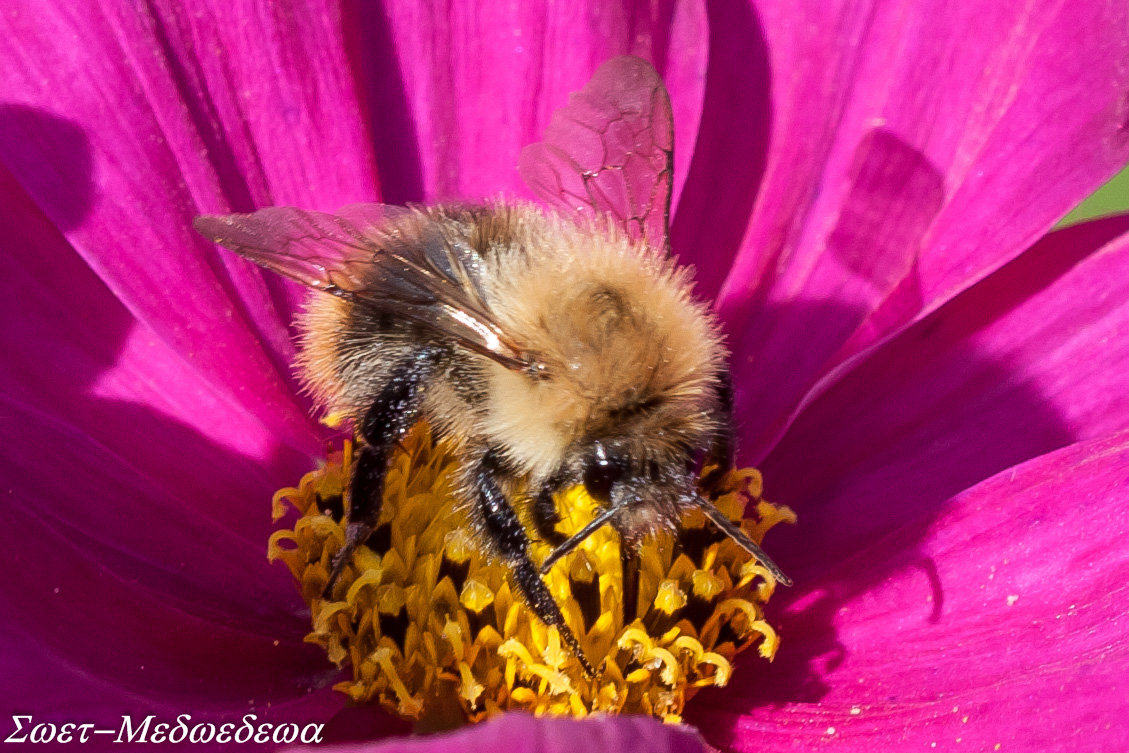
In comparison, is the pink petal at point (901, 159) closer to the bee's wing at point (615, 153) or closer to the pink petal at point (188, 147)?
the bee's wing at point (615, 153)

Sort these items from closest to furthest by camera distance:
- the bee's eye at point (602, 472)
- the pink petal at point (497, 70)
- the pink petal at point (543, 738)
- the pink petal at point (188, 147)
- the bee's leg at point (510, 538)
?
the pink petal at point (543, 738) < the bee's eye at point (602, 472) < the bee's leg at point (510, 538) < the pink petal at point (188, 147) < the pink petal at point (497, 70)

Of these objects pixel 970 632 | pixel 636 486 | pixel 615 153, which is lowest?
pixel 970 632

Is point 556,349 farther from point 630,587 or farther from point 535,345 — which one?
point 630,587

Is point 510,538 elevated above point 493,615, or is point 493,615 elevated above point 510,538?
point 510,538

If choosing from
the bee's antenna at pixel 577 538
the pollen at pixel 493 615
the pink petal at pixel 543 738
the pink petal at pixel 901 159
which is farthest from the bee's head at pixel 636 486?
the pink petal at pixel 901 159

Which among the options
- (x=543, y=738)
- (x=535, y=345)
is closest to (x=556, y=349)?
(x=535, y=345)
